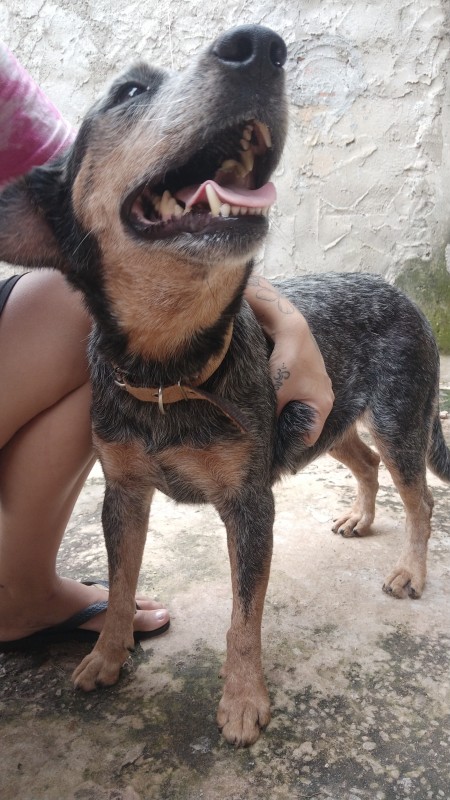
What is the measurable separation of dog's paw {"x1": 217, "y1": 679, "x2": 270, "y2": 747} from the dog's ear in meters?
1.42

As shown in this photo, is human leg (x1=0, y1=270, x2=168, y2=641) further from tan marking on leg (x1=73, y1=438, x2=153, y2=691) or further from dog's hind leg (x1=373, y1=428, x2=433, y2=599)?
dog's hind leg (x1=373, y1=428, x2=433, y2=599)

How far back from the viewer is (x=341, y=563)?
2.95m

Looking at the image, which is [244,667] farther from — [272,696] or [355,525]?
[355,525]

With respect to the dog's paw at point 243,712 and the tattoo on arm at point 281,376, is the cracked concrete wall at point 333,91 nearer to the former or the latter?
the tattoo on arm at point 281,376

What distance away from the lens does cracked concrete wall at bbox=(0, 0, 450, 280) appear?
5930 millimetres

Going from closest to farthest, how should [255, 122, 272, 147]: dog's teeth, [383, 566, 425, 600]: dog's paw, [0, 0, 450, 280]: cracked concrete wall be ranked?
[255, 122, 272, 147]: dog's teeth → [383, 566, 425, 600]: dog's paw → [0, 0, 450, 280]: cracked concrete wall

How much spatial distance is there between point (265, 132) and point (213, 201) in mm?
277

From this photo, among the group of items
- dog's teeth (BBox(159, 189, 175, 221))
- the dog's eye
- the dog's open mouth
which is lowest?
dog's teeth (BBox(159, 189, 175, 221))

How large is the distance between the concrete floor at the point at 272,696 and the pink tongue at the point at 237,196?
1.55 metres

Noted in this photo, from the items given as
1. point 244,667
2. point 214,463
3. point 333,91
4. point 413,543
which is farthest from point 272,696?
point 333,91

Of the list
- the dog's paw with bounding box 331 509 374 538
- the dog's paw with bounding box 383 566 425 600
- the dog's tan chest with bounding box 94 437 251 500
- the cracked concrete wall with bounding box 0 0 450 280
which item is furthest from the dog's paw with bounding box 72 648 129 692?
the cracked concrete wall with bounding box 0 0 450 280

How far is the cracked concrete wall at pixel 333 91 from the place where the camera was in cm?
593

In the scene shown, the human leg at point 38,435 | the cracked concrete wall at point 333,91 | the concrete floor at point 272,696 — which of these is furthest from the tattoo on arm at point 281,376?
the cracked concrete wall at point 333,91

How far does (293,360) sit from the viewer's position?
227 cm
